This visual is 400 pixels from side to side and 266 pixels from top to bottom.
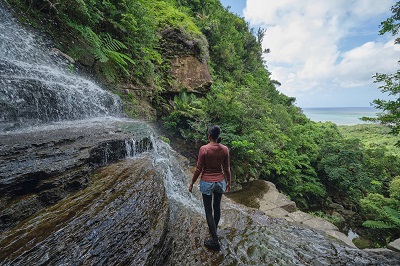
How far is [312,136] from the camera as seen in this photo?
18.2 metres

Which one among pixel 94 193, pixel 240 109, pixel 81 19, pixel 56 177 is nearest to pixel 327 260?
pixel 94 193

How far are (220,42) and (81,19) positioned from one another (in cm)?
1022

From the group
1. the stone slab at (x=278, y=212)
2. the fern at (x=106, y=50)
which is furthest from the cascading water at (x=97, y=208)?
the fern at (x=106, y=50)

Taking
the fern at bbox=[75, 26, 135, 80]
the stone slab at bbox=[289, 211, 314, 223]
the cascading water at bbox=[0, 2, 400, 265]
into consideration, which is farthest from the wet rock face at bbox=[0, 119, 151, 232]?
the stone slab at bbox=[289, 211, 314, 223]

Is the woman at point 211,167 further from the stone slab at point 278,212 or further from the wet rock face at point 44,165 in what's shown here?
the stone slab at point 278,212

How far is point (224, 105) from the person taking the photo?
9.71 metres

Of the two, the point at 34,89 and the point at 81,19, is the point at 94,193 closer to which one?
the point at 34,89

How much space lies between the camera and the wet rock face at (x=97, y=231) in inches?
69.1

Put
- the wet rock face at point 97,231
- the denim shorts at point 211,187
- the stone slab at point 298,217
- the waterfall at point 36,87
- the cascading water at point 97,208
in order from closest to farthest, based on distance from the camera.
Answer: the wet rock face at point 97,231, the cascading water at point 97,208, the denim shorts at point 211,187, the waterfall at point 36,87, the stone slab at point 298,217

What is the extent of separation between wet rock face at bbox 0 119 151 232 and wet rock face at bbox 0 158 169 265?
0.55ft

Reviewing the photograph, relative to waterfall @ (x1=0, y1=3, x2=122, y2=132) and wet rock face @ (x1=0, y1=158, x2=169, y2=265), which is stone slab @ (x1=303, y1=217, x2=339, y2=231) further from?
waterfall @ (x1=0, y1=3, x2=122, y2=132)

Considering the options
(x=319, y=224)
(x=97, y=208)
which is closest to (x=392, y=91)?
(x=319, y=224)

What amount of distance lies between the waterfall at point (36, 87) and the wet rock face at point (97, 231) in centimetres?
295

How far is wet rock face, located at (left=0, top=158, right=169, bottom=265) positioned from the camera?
1756 millimetres
